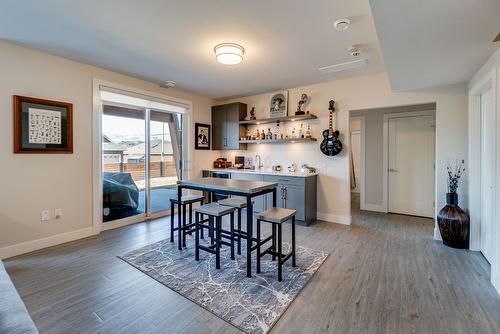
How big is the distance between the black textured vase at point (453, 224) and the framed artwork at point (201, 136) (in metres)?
4.43

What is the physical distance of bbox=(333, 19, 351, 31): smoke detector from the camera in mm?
2336

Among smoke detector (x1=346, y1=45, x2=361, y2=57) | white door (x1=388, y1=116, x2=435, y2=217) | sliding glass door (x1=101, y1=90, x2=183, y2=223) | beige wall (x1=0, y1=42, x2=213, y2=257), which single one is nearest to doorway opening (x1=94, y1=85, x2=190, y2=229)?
sliding glass door (x1=101, y1=90, x2=183, y2=223)

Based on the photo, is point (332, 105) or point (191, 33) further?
point (332, 105)

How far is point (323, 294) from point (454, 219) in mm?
2275

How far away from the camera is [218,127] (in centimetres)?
563

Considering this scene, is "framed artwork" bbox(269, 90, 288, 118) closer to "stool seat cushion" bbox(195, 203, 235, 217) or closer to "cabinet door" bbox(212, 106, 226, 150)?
"cabinet door" bbox(212, 106, 226, 150)

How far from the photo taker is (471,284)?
2.33 m

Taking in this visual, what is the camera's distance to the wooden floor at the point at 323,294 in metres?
1.80

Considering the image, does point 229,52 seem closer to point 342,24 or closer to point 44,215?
point 342,24

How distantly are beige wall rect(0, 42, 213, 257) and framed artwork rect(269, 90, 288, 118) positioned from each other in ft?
9.13

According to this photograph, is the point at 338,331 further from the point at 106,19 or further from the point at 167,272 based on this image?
the point at 106,19

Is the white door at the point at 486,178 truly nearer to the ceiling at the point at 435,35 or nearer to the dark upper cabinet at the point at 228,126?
the ceiling at the point at 435,35

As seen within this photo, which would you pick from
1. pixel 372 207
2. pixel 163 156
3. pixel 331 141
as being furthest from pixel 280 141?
pixel 372 207

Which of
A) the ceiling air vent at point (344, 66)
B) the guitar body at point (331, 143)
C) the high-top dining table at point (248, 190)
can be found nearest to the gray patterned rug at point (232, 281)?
the high-top dining table at point (248, 190)
